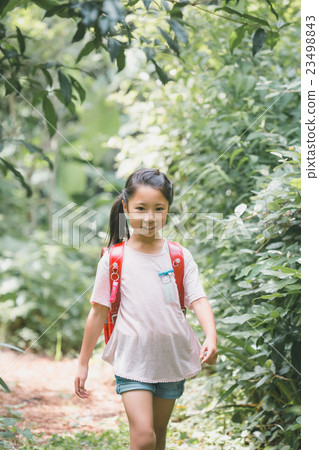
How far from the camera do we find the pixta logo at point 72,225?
695cm

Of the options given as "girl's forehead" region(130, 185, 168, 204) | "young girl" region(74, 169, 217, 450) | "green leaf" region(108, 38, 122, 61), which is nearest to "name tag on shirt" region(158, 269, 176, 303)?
"young girl" region(74, 169, 217, 450)

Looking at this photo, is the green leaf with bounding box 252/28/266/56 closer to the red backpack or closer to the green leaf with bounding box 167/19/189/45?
the green leaf with bounding box 167/19/189/45

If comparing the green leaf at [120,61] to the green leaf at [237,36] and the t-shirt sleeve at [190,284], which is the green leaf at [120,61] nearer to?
the green leaf at [237,36]

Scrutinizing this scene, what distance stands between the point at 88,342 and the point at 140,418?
0.33 metres

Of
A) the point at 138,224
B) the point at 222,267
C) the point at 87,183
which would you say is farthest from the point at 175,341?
the point at 87,183

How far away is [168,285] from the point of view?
1970mm

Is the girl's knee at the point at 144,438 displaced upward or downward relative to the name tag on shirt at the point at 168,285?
downward

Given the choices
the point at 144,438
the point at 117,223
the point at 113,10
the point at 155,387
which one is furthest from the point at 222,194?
the point at 113,10

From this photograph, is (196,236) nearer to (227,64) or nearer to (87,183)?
(227,64)

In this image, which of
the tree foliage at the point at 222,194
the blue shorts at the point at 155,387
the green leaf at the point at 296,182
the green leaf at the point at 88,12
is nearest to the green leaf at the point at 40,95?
the tree foliage at the point at 222,194

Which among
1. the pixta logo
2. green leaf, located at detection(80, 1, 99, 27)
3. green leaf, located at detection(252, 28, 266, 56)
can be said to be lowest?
the pixta logo

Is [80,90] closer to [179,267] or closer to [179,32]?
[179,32]

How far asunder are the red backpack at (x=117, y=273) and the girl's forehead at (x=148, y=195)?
21 cm

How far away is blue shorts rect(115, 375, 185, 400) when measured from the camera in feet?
6.18
